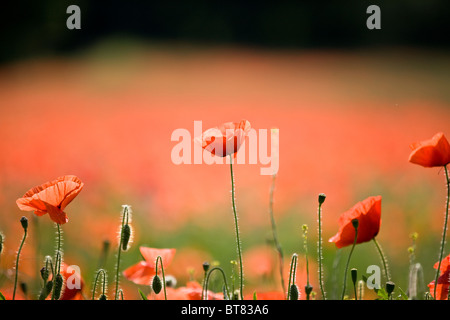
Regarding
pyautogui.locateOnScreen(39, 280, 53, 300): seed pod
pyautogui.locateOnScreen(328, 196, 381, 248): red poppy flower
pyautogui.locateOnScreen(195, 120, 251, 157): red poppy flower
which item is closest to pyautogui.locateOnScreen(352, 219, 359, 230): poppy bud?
pyautogui.locateOnScreen(328, 196, 381, 248): red poppy flower

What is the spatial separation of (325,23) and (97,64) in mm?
1795

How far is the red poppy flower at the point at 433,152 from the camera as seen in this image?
807 mm

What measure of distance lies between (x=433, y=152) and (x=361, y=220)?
125 millimetres

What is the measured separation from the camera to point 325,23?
515 cm

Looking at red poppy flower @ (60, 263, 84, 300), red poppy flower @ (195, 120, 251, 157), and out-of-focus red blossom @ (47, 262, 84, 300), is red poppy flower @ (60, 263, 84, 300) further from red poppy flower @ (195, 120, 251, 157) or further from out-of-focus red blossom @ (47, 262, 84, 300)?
red poppy flower @ (195, 120, 251, 157)

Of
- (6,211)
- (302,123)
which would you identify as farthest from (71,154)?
(302,123)

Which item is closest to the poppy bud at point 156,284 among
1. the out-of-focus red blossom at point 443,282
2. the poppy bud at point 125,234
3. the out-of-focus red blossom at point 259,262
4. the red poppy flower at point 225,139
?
the poppy bud at point 125,234

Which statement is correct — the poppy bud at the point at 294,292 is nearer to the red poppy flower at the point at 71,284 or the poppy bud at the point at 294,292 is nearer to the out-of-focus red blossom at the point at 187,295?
the out-of-focus red blossom at the point at 187,295

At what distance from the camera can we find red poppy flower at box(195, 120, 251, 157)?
32.7 inches

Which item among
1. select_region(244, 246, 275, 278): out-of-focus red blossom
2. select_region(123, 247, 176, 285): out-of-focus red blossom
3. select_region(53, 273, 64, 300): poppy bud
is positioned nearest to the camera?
select_region(53, 273, 64, 300): poppy bud

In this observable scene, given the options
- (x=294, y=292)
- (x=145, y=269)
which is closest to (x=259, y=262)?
(x=145, y=269)

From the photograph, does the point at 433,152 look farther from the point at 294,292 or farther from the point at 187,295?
the point at 187,295

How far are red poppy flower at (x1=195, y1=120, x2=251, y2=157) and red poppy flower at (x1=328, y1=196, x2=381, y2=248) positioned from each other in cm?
17
